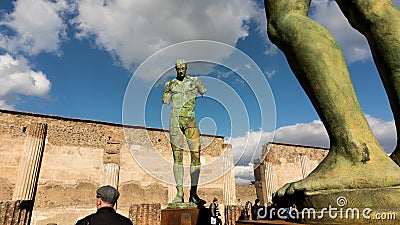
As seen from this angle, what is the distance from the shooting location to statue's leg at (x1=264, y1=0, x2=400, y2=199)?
899 millimetres

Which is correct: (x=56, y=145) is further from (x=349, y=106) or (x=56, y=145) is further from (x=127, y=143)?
(x=349, y=106)

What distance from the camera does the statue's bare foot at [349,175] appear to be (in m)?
0.87

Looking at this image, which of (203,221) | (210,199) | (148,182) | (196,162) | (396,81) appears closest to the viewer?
(396,81)

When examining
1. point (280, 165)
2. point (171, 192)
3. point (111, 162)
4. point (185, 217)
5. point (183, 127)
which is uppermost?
point (280, 165)

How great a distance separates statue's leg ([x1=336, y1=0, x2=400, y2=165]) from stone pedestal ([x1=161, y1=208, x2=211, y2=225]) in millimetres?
2667

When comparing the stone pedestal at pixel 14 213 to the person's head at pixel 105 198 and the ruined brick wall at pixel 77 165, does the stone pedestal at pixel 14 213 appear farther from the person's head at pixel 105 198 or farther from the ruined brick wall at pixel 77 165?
the ruined brick wall at pixel 77 165

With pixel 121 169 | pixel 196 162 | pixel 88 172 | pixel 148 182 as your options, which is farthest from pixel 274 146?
pixel 196 162

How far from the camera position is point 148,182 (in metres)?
14.6

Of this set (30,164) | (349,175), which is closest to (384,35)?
(349,175)

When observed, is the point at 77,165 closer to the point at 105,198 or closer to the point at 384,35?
the point at 105,198

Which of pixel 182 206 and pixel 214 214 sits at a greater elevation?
pixel 182 206

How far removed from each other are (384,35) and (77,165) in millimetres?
14284

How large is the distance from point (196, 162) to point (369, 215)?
346 centimetres

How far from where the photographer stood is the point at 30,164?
12258 millimetres
